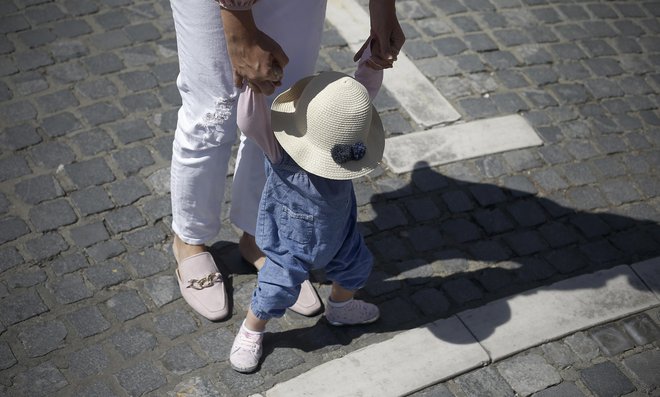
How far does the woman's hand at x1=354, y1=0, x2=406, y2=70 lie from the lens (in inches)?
123

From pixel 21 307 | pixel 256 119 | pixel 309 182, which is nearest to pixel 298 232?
pixel 309 182

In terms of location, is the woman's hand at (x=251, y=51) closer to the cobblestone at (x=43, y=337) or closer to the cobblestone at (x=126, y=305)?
the cobblestone at (x=126, y=305)

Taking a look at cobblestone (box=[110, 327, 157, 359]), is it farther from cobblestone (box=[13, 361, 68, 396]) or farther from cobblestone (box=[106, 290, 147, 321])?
cobblestone (box=[13, 361, 68, 396])

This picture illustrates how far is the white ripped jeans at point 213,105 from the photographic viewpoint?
2.99 metres

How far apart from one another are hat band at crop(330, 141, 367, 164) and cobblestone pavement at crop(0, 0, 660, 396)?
3.68 feet

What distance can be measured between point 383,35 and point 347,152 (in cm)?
57

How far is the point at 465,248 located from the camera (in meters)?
Answer: 4.19

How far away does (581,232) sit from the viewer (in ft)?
14.4

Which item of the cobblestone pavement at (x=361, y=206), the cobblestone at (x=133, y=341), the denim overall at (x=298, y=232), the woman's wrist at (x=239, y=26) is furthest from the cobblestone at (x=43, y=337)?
the woman's wrist at (x=239, y=26)

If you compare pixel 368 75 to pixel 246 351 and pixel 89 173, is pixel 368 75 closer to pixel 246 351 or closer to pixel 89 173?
pixel 246 351

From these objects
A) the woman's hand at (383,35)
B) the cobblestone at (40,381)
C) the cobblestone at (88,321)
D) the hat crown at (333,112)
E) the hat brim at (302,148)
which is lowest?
the cobblestone at (40,381)

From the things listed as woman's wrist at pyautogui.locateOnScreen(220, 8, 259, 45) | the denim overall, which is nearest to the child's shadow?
the denim overall

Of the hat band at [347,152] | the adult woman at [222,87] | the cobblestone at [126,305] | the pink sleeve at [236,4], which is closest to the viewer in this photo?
the pink sleeve at [236,4]

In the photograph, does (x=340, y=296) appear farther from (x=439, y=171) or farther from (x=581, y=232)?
(x=581, y=232)
